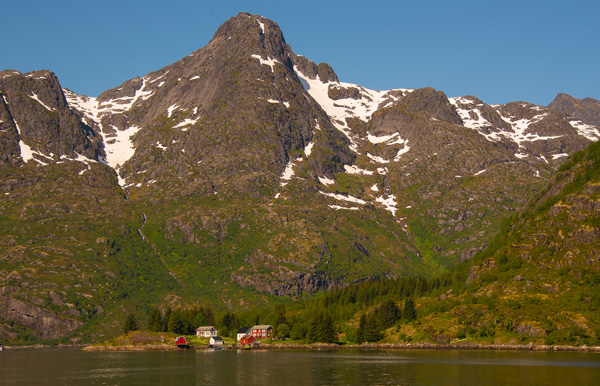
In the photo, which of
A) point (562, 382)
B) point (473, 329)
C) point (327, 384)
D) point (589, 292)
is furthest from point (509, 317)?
point (327, 384)

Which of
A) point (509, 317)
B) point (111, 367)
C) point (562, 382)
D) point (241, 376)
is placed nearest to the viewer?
point (562, 382)

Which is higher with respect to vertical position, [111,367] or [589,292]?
[589,292]

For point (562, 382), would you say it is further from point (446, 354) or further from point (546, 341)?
point (546, 341)

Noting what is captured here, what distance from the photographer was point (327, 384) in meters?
109

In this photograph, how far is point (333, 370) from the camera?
13188 centimetres

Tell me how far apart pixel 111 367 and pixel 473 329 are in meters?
108

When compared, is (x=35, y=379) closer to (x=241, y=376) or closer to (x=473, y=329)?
(x=241, y=376)

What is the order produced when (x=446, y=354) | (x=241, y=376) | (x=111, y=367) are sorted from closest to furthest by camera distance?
(x=241, y=376), (x=111, y=367), (x=446, y=354)

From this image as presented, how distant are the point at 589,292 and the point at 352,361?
84.4 metres

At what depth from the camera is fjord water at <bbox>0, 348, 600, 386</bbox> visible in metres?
113

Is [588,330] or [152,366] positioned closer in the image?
[152,366]

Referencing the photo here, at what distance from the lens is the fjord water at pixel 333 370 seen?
371 feet

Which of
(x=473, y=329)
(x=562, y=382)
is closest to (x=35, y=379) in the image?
(x=562, y=382)

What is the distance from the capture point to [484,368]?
420 ft
